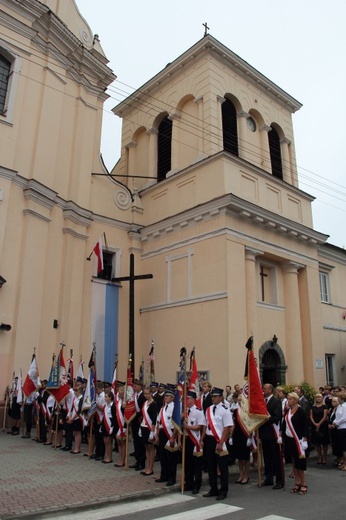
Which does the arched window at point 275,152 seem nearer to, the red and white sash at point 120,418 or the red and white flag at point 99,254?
the red and white flag at point 99,254

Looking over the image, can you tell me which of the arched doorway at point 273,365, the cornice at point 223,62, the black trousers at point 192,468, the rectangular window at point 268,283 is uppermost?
the cornice at point 223,62

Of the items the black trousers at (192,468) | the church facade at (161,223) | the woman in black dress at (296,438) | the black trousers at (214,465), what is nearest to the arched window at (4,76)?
the church facade at (161,223)

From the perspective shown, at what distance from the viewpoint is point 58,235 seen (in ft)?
58.5

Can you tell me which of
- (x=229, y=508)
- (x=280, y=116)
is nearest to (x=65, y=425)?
(x=229, y=508)

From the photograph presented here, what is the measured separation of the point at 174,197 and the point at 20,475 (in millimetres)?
13831

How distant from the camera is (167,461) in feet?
28.5

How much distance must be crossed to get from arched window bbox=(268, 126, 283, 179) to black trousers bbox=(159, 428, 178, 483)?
17.4 metres

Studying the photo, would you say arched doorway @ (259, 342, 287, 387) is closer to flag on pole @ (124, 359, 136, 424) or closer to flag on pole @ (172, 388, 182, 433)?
flag on pole @ (124, 359, 136, 424)

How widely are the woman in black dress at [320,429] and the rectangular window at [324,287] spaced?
42.5 ft

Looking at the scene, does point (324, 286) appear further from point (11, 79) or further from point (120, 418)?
point (11, 79)

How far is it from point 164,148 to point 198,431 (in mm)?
17116

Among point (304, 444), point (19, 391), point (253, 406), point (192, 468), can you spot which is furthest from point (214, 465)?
point (19, 391)

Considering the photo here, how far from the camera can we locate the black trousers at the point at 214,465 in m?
7.91

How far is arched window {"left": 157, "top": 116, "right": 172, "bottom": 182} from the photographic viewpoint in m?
22.6
